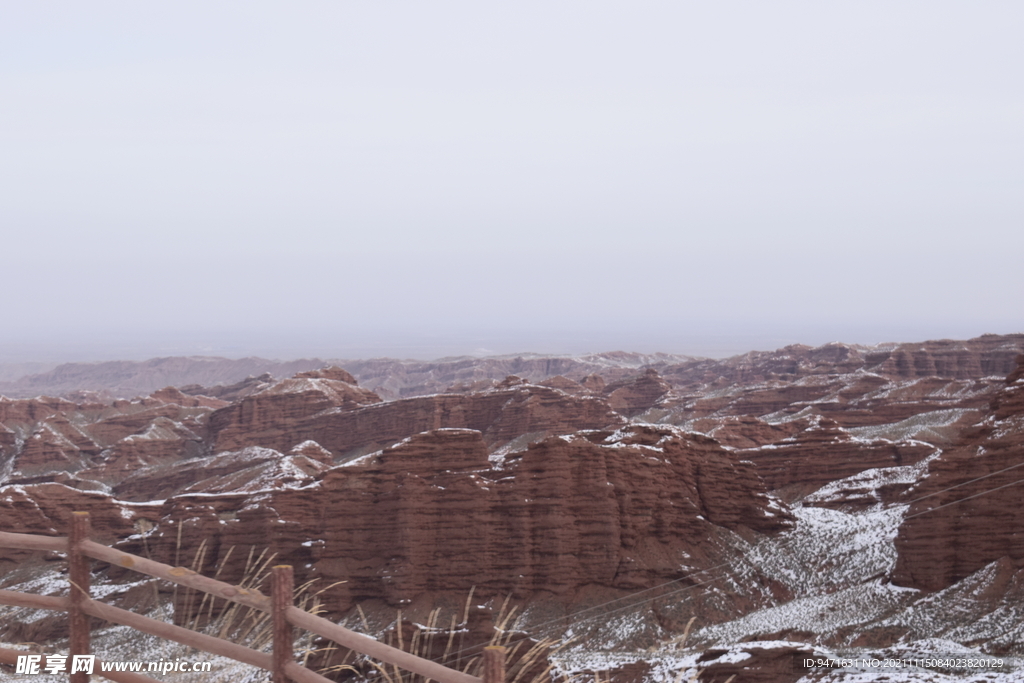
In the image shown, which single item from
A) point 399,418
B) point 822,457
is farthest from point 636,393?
point 822,457

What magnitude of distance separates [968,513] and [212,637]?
4761 centimetres

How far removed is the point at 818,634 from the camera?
141ft

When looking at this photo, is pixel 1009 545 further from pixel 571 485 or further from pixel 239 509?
pixel 239 509

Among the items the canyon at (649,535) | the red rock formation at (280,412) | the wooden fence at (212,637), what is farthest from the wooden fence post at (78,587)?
the red rock formation at (280,412)

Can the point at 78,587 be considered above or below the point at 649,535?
above

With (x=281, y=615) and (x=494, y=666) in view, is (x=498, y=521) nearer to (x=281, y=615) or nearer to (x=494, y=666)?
(x=281, y=615)

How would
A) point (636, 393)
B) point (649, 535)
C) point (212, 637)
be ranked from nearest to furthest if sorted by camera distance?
point (212, 637)
point (649, 535)
point (636, 393)

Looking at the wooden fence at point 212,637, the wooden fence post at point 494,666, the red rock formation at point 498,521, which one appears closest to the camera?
the wooden fence post at point 494,666

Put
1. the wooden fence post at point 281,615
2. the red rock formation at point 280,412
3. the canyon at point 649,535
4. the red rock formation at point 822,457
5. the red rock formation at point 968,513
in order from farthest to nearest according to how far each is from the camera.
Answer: the red rock formation at point 280,412 → the red rock formation at point 822,457 → the red rock formation at point 968,513 → the canyon at point 649,535 → the wooden fence post at point 281,615

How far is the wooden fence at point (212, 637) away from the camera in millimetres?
7270

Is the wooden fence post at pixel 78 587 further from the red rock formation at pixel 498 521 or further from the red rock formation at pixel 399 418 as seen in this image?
the red rock formation at pixel 399 418

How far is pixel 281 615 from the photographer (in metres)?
8.03

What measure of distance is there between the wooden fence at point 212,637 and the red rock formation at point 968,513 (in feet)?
150

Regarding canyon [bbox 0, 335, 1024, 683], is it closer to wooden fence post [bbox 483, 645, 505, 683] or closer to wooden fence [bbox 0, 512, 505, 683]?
wooden fence [bbox 0, 512, 505, 683]
